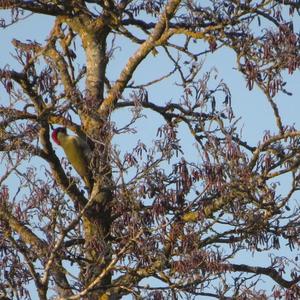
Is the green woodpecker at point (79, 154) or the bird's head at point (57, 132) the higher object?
the bird's head at point (57, 132)

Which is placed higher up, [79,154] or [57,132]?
[57,132]

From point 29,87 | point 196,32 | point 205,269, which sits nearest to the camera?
point 205,269

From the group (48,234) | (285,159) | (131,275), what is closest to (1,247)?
(48,234)

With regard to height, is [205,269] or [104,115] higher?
[104,115]

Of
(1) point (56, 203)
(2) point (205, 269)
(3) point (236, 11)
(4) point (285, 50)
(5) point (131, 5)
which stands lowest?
(2) point (205, 269)

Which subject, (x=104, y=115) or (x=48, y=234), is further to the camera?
(x=104, y=115)

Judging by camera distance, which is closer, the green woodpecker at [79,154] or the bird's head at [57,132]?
the green woodpecker at [79,154]

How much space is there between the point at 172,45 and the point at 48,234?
3.84 meters

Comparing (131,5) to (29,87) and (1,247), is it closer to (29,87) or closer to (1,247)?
(29,87)

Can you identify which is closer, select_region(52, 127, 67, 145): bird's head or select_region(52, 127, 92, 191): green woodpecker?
select_region(52, 127, 92, 191): green woodpecker

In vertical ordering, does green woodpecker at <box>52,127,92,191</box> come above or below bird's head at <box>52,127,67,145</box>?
below

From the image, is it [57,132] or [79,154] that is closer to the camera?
[79,154]

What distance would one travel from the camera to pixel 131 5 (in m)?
16.6

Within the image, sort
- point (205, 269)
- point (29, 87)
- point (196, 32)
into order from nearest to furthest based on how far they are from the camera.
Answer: point (205, 269)
point (29, 87)
point (196, 32)
